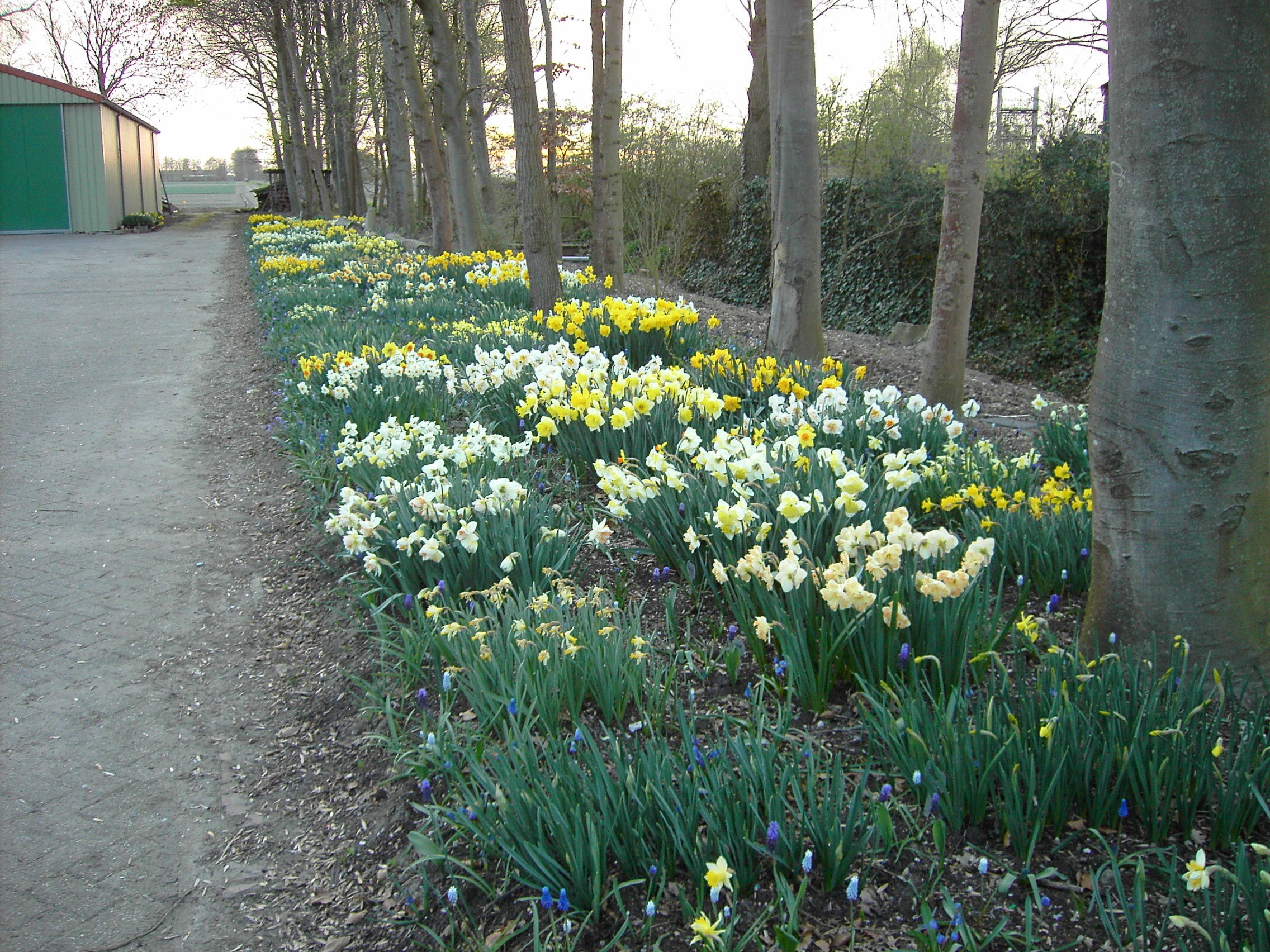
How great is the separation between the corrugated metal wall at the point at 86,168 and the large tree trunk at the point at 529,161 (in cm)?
2502

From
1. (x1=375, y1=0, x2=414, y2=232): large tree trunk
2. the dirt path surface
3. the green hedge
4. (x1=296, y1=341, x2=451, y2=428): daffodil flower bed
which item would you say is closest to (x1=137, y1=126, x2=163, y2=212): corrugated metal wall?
(x1=375, y1=0, x2=414, y2=232): large tree trunk

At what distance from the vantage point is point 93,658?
3385 millimetres

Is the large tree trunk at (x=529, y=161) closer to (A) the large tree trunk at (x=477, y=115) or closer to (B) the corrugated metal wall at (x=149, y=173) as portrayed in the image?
(A) the large tree trunk at (x=477, y=115)

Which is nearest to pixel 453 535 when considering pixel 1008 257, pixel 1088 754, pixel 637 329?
→ pixel 1088 754

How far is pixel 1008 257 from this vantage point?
1005 cm

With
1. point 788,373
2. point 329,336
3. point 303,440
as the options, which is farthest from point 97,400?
point 788,373

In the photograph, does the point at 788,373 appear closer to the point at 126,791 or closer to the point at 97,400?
the point at 126,791

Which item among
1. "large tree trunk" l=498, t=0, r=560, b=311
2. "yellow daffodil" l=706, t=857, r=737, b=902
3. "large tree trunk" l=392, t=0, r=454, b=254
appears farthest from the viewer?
"large tree trunk" l=392, t=0, r=454, b=254

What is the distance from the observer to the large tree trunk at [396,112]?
44.6ft

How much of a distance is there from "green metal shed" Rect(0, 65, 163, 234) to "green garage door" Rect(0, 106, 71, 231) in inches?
0.6

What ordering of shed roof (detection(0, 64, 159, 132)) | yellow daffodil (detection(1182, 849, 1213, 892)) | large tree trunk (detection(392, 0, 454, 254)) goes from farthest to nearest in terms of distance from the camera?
shed roof (detection(0, 64, 159, 132)) < large tree trunk (detection(392, 0, 454, 254)) < yellow daffodil (detection(1182, 849, 1213, 892))

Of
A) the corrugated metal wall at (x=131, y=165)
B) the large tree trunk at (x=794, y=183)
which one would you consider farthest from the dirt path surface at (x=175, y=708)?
the corrugated metal wall at (x=131, y=165)

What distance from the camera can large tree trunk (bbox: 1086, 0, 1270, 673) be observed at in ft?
7.14

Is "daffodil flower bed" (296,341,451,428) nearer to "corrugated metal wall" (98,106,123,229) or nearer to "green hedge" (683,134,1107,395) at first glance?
"green hedge" (683,134,1107,395)
